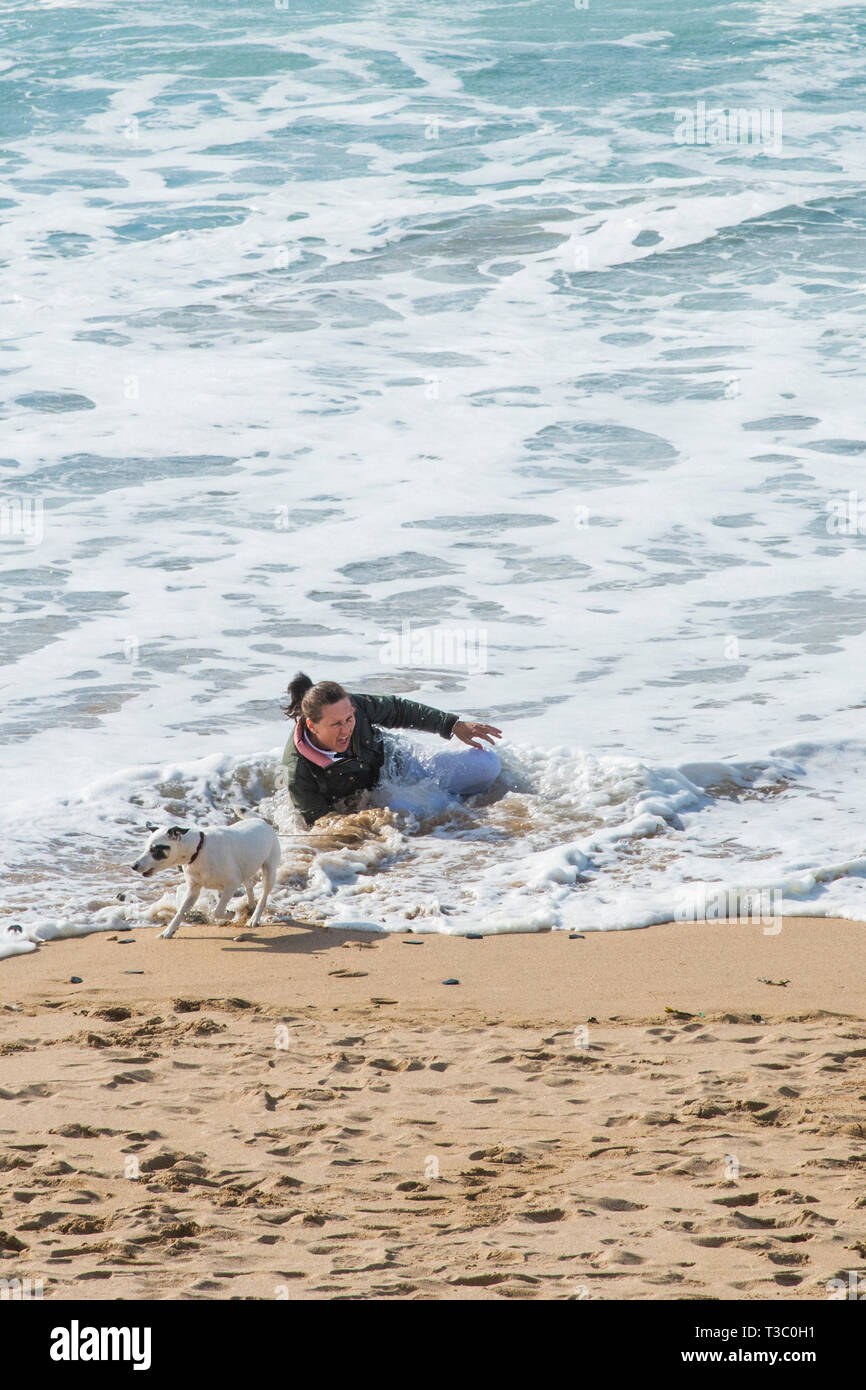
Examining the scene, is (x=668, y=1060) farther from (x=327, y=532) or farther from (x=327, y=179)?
(x=327, y=179)

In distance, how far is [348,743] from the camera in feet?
22.1

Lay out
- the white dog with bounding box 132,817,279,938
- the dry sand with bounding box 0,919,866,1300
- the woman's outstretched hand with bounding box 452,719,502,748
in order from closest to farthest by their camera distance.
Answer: the dry sand with bounding box 0,919,866,1300 → the white dog with bounding box 132,817,279,938 → the woman's outstretched hand with bounding box 452,719,502,748

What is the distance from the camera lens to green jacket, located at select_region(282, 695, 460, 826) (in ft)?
22.4

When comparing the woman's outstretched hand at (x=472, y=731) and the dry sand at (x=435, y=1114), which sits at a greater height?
the woman's outstretched hand at (x=472, y=731)

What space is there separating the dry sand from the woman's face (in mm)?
1073

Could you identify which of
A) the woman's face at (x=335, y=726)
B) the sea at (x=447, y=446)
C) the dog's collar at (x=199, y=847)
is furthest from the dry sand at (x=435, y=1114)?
the woman's face at (x=335, y=726)

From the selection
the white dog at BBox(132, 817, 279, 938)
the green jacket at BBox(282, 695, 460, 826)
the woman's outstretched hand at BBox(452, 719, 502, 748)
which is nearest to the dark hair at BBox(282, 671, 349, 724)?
the green jacket at BBox(282, 695, 460, 826)

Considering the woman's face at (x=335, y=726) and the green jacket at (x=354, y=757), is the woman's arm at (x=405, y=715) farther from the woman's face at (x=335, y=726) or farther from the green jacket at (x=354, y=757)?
the woman's face at (x=335, y=726)

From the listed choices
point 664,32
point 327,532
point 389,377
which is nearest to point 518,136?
point 664,32

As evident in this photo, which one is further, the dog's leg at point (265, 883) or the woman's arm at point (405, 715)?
the woman's arm at point (405, 715)

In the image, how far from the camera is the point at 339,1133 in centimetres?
399

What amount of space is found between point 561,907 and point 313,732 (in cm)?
156

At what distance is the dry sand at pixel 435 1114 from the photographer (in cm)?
318

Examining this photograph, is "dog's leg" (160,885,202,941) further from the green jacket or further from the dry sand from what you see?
the green jacket
